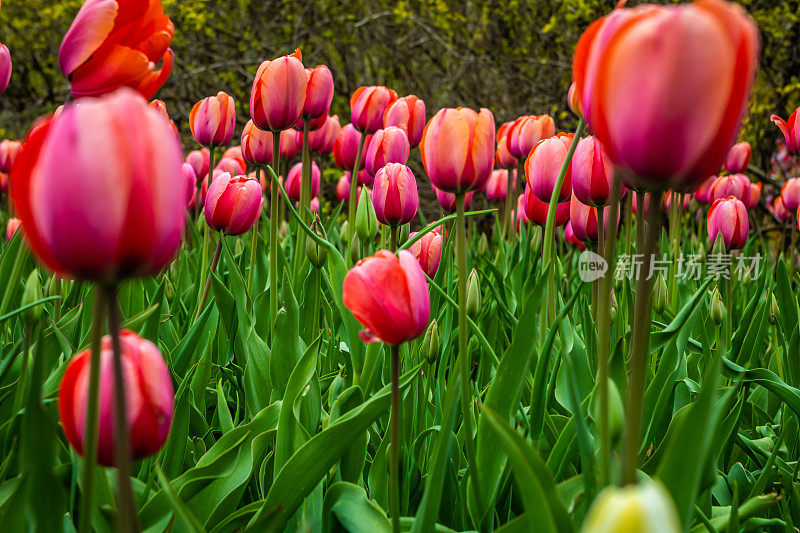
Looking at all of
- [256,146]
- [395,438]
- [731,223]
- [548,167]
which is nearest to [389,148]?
[256,146]

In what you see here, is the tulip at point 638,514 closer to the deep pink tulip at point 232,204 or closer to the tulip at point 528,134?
the deep pink tulip at point 232,204

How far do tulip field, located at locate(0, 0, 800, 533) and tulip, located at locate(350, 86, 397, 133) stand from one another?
12 centimetres

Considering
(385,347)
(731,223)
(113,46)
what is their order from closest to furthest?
1. (113,46)
2. (385,347)
3. (731,223)

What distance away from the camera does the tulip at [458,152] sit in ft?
2.91

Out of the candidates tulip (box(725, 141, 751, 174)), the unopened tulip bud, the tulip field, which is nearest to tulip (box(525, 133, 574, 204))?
the tulip field

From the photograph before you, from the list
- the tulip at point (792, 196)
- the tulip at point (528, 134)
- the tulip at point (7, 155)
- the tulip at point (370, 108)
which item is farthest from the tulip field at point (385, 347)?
the tulip at point (7, 155)

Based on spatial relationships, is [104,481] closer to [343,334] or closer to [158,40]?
[158,40]

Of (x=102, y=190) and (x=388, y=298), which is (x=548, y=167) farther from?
(x=102, y=190)

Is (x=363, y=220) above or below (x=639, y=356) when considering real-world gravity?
below

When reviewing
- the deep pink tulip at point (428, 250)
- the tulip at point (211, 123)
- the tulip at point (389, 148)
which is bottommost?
the deep pink tulip at point (428, 250)

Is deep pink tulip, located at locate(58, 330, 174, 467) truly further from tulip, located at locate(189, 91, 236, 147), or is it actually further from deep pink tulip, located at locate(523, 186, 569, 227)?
tulip, located at locate(189, 91, 236, 147)

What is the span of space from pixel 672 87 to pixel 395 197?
34.1 inches

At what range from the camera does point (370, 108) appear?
6.10 feet

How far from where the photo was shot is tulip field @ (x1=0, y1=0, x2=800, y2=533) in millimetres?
432
